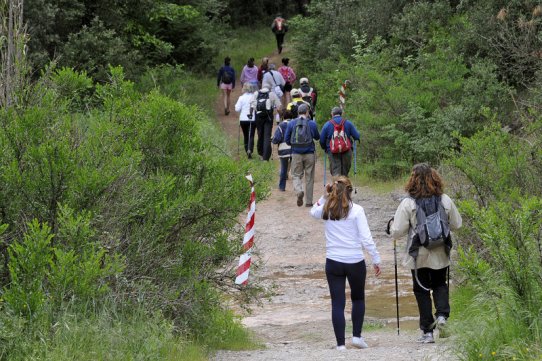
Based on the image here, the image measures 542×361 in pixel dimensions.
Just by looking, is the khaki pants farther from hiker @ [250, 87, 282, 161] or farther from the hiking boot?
hiker @ [250, 87, 282, 161]

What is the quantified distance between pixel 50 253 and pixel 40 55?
16.1 meters

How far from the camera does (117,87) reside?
10.6 meters

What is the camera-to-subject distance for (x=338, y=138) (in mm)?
17047

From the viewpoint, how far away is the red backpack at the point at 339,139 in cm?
1703

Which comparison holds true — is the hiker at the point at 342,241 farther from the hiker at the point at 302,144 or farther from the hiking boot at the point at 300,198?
the hiking boot at the point at 300,198

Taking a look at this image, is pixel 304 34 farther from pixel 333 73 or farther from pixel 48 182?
pixel 48 182

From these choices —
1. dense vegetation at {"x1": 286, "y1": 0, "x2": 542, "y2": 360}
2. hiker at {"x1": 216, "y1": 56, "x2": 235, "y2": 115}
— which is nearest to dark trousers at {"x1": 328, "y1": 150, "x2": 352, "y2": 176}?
dense vegetation at {"x1": 286, "y1": 0, "x2": 542, "y2": 360}

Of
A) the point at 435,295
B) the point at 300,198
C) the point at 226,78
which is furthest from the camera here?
the point at 226,78

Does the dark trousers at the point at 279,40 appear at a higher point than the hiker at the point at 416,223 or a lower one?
higher

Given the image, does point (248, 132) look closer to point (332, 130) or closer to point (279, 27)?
point (332, 130)

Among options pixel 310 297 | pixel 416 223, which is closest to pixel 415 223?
pixel 416 223

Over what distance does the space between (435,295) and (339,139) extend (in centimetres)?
769

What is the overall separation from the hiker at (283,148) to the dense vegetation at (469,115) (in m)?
2.06

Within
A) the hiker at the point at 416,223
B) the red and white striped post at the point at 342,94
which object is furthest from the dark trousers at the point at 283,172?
the hiker at the point at 416,223
